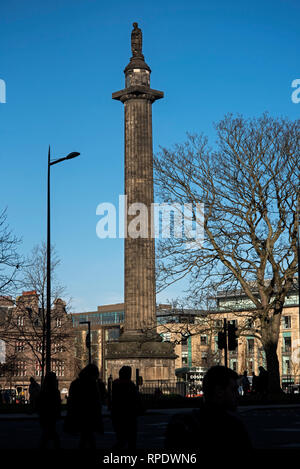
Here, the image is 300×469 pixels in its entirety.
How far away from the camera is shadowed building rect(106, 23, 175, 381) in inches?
1563

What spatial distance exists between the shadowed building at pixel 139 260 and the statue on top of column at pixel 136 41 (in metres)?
2.33

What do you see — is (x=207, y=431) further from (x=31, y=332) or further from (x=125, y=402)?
(x=31, y=332)

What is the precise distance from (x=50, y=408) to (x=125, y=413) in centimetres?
273

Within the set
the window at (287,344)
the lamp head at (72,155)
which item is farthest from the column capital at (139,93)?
the window at (287,344)

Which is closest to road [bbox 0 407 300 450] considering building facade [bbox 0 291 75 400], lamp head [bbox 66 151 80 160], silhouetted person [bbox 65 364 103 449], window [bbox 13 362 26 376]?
silhouetted person [bbox 65 364 103 449]

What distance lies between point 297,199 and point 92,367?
24795 millimetres

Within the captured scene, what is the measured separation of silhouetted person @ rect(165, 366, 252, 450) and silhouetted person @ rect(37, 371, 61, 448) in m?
9.36

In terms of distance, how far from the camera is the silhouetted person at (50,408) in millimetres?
13094

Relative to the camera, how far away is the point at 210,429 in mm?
3961

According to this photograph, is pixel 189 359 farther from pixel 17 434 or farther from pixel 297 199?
pixel 17 434

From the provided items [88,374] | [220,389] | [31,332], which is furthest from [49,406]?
[31,332]

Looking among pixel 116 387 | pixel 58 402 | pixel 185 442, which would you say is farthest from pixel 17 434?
pixel 185 442

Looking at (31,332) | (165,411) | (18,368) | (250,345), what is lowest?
(165,411)

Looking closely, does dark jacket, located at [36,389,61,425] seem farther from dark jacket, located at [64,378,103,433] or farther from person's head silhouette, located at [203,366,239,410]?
person's head silhouette, located at [203,366,239,410]
